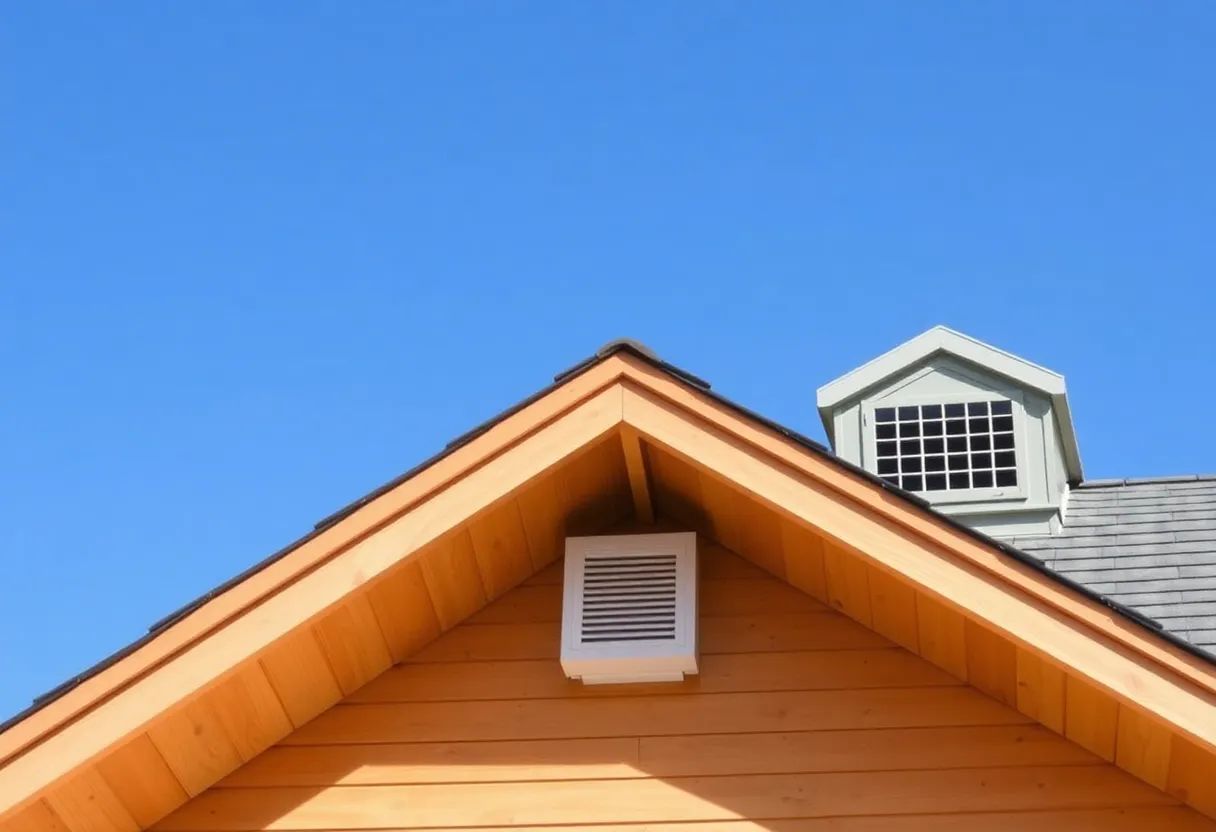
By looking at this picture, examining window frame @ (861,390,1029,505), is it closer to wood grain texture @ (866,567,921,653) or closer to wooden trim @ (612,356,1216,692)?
wood grain texture @ (866,567,921,653)

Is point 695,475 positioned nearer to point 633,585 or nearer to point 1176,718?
point 633,585

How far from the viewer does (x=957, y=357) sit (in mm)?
9641

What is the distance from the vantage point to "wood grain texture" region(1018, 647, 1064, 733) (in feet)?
17.2

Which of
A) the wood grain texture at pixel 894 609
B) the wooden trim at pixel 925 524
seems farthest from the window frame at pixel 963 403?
the wooden trim at pixel 925 524

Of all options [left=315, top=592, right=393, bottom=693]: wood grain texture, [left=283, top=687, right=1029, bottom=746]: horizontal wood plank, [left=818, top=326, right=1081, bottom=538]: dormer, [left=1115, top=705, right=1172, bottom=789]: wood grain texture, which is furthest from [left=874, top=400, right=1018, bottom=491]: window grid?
[left=315, top=592, right=393, bottom=693]: wood grain texture

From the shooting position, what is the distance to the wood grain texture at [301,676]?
5.50m

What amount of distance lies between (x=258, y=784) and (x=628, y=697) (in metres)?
1.34

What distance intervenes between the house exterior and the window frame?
134 inches

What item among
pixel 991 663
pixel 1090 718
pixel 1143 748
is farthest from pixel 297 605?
pixel 1143 748

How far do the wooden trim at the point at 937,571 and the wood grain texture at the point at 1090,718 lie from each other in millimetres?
193

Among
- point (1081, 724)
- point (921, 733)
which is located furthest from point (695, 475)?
point (1081, 724)

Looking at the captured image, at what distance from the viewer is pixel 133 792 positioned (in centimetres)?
543

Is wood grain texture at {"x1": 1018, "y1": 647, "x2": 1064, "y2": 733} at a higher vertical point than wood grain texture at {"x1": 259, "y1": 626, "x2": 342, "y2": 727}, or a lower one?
lower

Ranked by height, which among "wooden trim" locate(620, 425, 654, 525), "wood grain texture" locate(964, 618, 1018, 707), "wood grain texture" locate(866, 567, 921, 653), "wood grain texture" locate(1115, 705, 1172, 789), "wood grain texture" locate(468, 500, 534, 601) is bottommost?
"wood grain texture" locate(1115, 705, 1172, 789)
